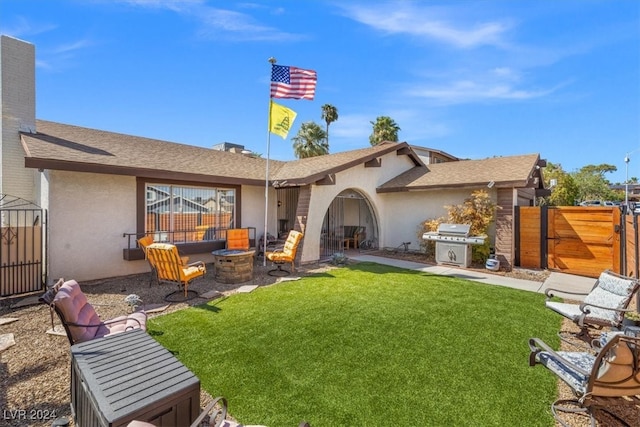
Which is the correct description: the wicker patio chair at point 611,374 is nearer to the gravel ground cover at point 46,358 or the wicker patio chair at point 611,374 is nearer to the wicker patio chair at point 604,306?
the gravel ground cover at point 46,358

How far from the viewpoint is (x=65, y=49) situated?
931cm

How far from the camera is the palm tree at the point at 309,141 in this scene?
34.1 meters

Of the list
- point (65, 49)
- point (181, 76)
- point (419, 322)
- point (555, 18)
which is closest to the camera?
point (419, 322)

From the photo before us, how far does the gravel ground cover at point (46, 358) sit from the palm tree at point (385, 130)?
1143 inches

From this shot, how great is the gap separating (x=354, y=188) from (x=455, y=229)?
4647 mm

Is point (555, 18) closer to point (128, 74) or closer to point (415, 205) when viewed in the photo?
point (415, 205)

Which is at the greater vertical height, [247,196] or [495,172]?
[495,172]

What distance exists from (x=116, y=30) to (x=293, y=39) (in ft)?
20.1

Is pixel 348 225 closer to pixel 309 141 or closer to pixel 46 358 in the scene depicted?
pixel 46 358

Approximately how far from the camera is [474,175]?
39.9 feet

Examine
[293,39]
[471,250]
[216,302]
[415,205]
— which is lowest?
[216,302]

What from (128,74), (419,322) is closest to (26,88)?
(128,74)

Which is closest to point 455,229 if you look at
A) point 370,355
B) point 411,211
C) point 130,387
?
point 411,211

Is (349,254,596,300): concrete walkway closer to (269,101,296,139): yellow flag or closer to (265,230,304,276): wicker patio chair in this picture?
(265,230,304,276): wicker patio chair
